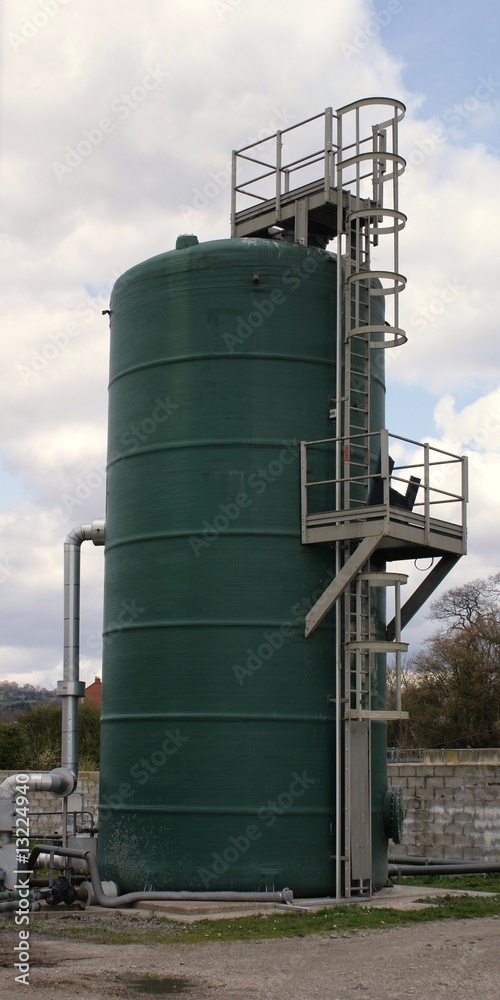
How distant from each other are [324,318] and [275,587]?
3.81 m

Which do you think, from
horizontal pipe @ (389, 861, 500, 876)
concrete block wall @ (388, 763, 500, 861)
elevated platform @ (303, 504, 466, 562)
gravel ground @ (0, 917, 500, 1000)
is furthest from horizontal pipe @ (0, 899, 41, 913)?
concrete block wall @ (388, 763, 500, 861)

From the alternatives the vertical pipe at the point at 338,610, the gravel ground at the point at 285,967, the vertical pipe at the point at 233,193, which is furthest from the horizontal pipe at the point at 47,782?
the vertical pipe at the point at 233,193

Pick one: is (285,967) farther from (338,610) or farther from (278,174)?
(278,174)

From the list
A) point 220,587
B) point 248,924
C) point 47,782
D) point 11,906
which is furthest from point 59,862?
point 220,587

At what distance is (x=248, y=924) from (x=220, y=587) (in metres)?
4.27

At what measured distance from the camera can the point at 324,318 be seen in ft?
54.3

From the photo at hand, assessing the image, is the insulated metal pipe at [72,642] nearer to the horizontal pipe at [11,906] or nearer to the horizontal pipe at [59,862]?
the horizontal pipe at [59,862]

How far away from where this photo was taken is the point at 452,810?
20844 mm

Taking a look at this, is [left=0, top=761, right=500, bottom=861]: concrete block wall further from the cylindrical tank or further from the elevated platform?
the elevated platform

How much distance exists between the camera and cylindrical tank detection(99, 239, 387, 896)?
15.2 metres

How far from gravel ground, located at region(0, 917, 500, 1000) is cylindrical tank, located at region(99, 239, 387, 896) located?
269 cm

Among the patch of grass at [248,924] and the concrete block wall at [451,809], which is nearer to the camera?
the patch of grass at [248,924]

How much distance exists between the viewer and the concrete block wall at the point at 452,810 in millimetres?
20484

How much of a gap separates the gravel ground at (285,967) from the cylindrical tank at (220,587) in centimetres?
269
